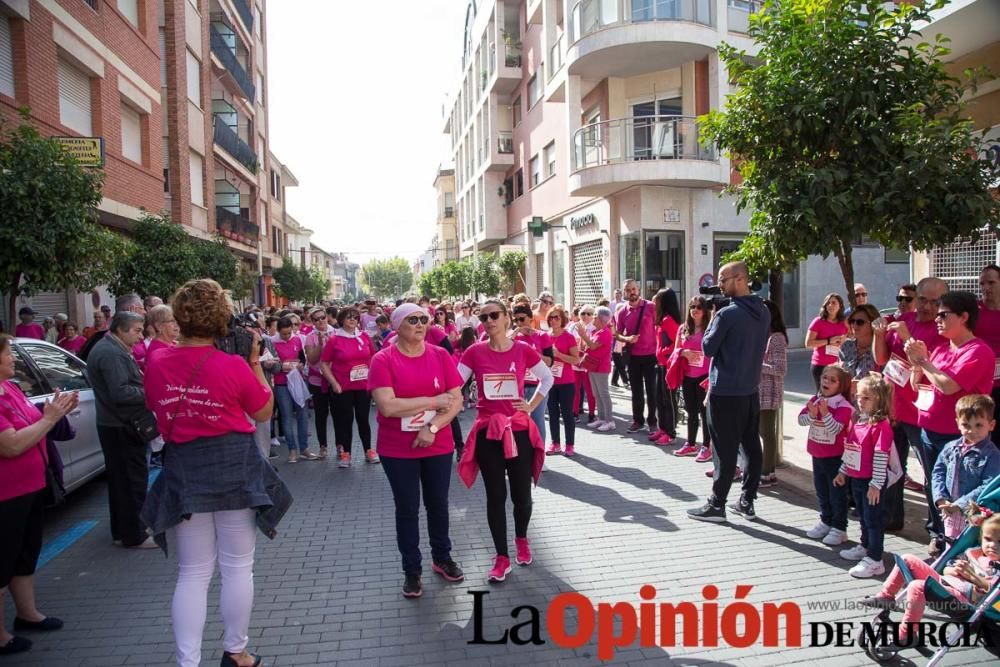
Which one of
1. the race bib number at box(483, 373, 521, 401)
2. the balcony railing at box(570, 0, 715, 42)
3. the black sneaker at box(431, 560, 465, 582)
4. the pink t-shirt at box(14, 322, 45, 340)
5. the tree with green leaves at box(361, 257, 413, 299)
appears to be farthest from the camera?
the tree with green leaves at box(361, 257, 413, 299)

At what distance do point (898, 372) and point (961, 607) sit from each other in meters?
2.30

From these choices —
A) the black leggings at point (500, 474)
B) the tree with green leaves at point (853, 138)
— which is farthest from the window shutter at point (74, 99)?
the tree with green leaves at point (853, 138)

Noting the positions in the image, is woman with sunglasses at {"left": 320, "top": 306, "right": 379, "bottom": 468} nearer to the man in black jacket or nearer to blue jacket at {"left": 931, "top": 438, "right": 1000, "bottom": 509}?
the man in black jacket

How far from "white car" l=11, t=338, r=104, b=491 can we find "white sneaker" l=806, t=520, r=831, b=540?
6.16 meters

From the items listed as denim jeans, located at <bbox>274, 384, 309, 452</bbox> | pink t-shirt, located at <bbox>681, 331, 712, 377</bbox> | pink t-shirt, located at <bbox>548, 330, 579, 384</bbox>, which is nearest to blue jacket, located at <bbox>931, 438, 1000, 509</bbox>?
pink t-shirt, located at <bbox>681, 331, 712, 377</bbox>

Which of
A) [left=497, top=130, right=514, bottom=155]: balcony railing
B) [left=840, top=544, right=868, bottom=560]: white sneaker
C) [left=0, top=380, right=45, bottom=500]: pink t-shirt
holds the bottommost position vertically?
[left=840, top=544, right=868, bottom=560]: white sneaker

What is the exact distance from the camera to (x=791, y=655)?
11.5 ft

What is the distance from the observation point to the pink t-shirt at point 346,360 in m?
7.89

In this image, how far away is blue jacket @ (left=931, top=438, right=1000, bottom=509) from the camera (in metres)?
3.87

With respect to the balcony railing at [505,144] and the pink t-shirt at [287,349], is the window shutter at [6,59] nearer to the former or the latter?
the pink t-shirt at [287,349]

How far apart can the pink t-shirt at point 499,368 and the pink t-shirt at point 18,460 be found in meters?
2.65

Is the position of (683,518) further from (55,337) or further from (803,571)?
(55,337)

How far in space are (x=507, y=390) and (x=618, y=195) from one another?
16.1 metres

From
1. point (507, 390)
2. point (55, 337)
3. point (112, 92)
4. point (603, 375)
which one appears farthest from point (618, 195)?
point (507, 390)
